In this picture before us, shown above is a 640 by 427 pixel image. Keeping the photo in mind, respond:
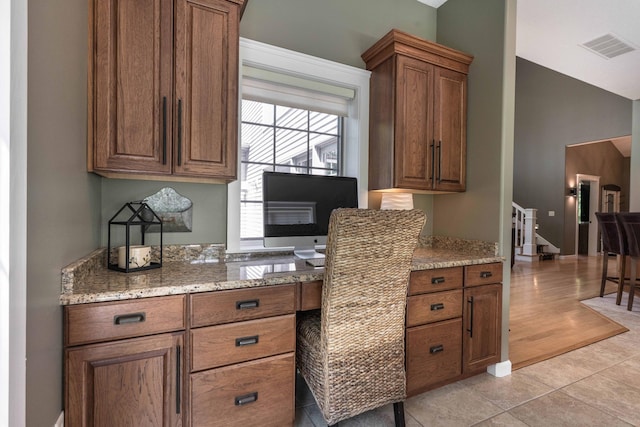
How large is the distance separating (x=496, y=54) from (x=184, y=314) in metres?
2.62

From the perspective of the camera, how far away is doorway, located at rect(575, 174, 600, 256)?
8.73 metres

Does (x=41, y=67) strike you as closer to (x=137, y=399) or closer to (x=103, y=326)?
(x=103, y=326)

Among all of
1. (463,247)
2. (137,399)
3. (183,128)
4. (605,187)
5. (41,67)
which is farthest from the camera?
(605,187)

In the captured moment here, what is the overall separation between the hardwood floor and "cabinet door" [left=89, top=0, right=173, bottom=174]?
2902mm

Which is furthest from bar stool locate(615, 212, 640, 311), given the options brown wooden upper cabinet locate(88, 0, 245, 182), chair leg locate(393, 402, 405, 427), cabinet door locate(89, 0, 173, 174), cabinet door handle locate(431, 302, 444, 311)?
cabinet door locate(89, 0, 173, 174)

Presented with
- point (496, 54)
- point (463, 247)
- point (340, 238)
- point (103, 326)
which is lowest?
point (103, 326)

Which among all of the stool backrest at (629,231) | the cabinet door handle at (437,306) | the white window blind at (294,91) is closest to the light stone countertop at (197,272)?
the cabinet door handle at (437,306)

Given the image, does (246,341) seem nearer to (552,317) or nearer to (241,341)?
(241,341)

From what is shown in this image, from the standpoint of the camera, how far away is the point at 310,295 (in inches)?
64.0

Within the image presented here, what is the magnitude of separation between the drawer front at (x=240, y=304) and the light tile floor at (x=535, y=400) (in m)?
0.74

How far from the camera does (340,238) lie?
1.32m

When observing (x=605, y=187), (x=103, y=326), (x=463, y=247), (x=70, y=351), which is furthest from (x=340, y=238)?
(x=605, y=187)

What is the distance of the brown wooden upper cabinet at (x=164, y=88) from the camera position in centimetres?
148

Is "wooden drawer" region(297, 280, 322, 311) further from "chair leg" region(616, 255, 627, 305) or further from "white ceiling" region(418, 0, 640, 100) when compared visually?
"chair leg" region(616, 255, 627, 305)
